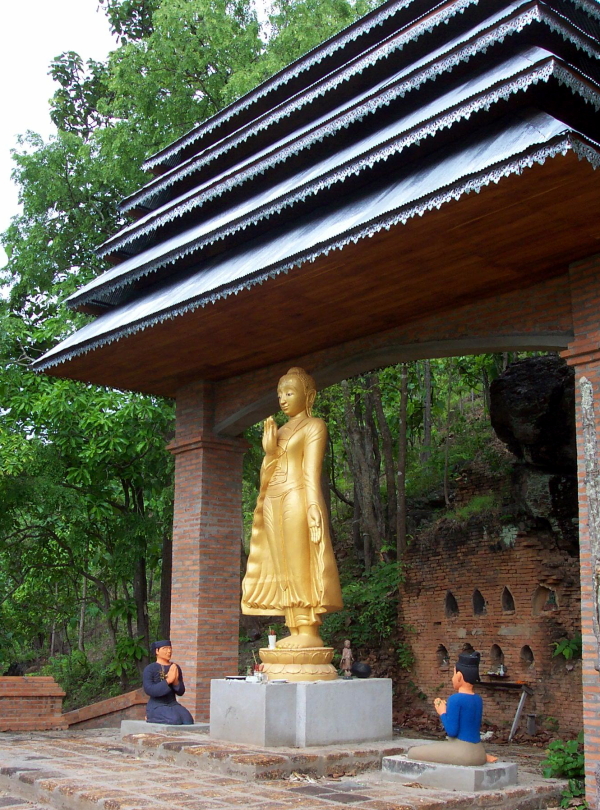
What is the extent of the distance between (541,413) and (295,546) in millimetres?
5820

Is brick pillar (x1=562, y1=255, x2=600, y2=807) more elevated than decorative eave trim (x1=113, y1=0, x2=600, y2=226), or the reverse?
decorative eave trim (x1=113, y1=0, x2=600, y2=226)

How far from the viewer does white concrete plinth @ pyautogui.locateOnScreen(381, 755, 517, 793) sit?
625cm

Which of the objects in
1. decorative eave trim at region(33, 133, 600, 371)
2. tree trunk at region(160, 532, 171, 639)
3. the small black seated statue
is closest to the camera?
decorative eave trim at region(33, 133, 600, 371)

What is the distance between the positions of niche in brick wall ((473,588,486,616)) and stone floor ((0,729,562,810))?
483cm

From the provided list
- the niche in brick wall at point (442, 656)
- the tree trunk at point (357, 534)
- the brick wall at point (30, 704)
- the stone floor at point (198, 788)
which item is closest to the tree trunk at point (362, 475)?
the tree trunk at point (357, 534)

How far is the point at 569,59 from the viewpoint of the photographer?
289 inches

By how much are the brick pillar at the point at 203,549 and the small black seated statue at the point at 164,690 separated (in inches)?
49.7

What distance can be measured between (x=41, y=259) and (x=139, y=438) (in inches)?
196

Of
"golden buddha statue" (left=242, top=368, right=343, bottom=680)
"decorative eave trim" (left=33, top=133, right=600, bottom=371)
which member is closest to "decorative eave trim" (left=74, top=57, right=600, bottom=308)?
"decorative eave trim" (left=33, top=133, right=600, bottom=371)

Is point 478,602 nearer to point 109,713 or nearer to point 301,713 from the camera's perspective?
point 109,713

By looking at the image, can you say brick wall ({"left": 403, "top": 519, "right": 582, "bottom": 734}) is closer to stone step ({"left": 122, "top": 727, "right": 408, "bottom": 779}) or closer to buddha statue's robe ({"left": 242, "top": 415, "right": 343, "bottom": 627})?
stone step ({"left": 122, "top": 727, "right": 408, "bottom": 779})

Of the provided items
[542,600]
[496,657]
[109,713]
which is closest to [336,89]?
[542,600]

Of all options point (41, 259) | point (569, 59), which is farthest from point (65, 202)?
point (569, 59)

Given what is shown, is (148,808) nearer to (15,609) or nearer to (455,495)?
Answer: (455,495)
